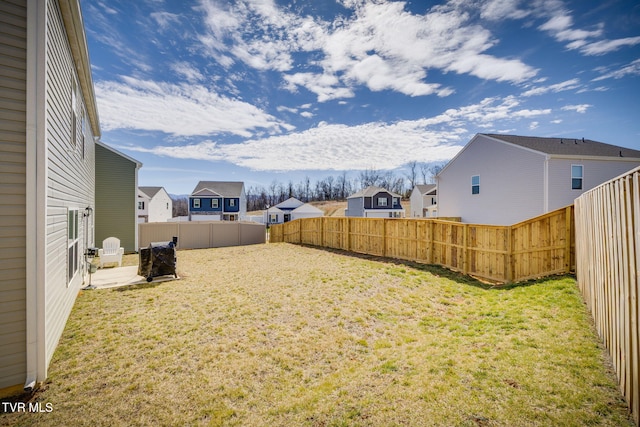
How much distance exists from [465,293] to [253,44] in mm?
11098

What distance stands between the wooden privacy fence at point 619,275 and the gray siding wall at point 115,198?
1836 centimetres

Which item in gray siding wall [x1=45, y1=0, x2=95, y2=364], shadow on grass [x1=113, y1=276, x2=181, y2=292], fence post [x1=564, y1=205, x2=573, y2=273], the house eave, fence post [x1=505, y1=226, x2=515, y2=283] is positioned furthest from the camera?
fence post [x1=505, y1=226, x2=515, y2=283]

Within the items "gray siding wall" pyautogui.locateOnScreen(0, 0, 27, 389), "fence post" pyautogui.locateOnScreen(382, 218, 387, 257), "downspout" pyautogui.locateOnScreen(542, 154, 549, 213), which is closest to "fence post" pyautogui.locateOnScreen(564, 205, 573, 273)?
"fence post" pyautogui.locateOnScreen(382, 218, 387, 257)

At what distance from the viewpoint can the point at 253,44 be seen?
10062 mm

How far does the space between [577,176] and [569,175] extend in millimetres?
521

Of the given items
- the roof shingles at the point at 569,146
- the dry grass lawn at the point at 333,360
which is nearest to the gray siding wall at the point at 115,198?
the dry grass lawn at the point at 333,360

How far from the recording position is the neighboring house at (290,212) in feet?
143

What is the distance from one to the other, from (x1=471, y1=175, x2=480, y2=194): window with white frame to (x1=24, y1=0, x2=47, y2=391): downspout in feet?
62.2

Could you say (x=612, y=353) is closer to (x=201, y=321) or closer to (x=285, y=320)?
(x=285, y=320)

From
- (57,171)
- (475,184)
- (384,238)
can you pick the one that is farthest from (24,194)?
(475,184)

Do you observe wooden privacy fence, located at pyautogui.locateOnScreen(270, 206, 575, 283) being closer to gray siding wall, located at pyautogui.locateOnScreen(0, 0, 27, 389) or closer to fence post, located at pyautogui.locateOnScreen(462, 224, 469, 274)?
fence post, located at pyautogui.locateOnScreen(462, 224, 469, 274)

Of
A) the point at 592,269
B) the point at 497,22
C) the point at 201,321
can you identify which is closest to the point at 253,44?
the point at 497,22

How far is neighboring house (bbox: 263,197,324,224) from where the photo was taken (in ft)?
143

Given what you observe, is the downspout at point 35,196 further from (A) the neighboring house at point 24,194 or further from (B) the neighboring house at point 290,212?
(B) the neighboring house at point 290,212
